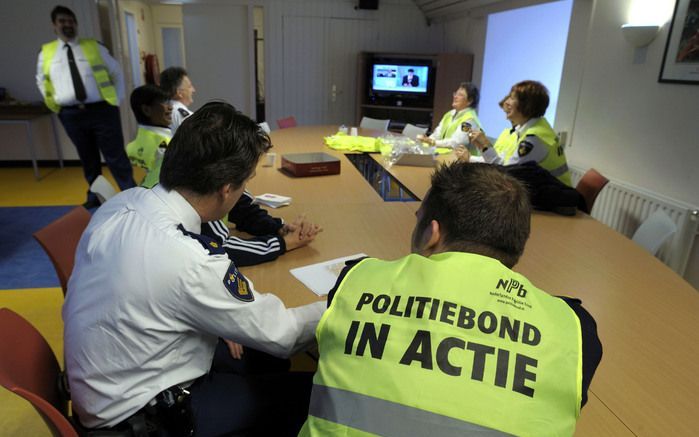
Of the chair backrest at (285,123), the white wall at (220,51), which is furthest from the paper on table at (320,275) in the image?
the white wall at (220,51)

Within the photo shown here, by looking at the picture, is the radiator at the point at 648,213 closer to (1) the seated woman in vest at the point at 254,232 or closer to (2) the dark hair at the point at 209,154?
(1) the seated woman in vest at the point at 254,232

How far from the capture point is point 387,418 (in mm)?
758

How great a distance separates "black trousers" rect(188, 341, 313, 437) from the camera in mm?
1247

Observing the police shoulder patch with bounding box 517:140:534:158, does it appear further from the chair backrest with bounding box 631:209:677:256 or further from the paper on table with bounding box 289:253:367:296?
the paper on table with bounding box 289:253:367:296

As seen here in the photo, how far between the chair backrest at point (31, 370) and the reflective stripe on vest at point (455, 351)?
0.56 metres

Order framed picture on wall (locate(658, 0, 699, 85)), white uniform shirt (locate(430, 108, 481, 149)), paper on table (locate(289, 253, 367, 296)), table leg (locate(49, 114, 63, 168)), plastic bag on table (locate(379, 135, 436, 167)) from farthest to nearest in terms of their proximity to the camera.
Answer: table leg (locate(49, 114, 63, 168))
white uniform shirt (locate(430, 108, 481, 149))
plastic bag on table (locate(379, 135, 436, 167))
framed picture on wall (locate(658, 0, 699, 85))
paper on table (locate(289, 253, 367, 296))

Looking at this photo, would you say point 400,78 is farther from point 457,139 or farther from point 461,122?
point 457,139

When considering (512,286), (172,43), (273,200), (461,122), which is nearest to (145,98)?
(273,200)

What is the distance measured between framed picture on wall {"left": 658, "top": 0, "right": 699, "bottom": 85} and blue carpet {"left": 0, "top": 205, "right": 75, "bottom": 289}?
4062 mm

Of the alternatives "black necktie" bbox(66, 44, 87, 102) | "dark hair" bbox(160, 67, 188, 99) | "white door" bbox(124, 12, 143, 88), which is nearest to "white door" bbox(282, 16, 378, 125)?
"white door" bbox(124, 12, 143, 88)

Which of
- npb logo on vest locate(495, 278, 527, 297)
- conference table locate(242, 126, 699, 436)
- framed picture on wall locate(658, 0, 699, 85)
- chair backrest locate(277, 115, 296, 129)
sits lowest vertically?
conference table locate(242, 126, 699, 436)

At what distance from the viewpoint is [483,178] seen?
103 centimetres

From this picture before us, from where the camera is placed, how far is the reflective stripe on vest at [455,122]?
434cm

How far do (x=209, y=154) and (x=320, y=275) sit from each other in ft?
2.20
